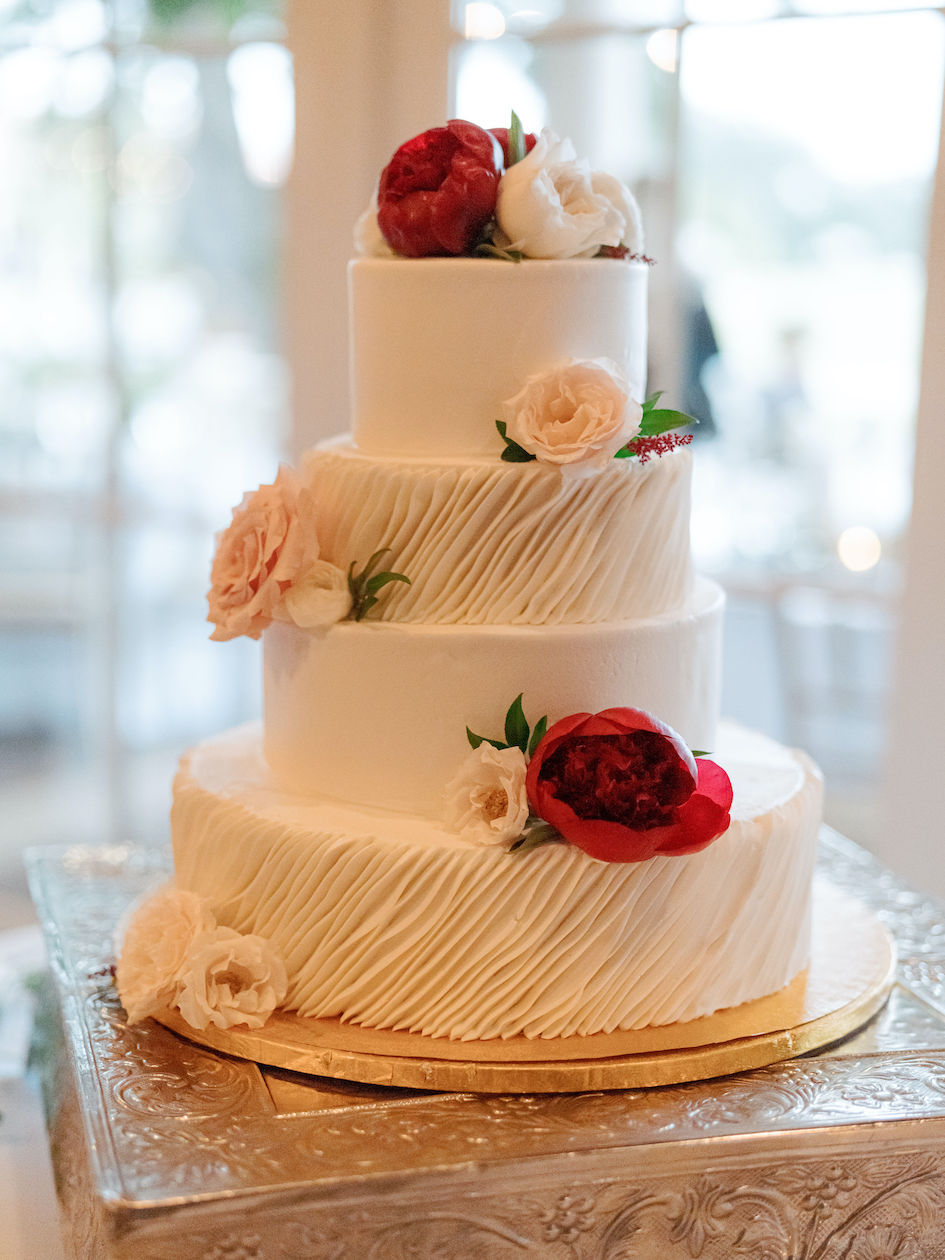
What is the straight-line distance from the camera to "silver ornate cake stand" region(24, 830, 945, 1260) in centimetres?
142

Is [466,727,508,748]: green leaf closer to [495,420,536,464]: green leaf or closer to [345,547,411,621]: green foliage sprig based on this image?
[345,547,411,621]: green foliage sprig

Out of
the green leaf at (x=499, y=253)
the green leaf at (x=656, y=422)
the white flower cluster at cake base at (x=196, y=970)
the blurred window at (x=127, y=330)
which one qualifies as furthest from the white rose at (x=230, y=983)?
the blurred window at (x=127, y=330)

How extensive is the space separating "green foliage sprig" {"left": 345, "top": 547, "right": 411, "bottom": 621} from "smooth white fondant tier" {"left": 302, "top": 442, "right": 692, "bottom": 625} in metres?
0.01

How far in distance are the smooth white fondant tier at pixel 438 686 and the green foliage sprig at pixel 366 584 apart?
0.02m

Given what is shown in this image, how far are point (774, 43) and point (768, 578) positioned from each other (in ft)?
3.99

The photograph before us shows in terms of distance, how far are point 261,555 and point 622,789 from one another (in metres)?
0.56

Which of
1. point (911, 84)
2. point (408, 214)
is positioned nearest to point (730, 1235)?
point (408, 214)

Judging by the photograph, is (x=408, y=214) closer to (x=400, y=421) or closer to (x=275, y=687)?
(x=400, y=421)

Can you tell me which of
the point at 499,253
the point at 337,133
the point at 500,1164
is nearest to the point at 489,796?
the point at 500,1164

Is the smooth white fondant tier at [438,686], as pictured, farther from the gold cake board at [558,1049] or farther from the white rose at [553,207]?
the white rose at [553,207]

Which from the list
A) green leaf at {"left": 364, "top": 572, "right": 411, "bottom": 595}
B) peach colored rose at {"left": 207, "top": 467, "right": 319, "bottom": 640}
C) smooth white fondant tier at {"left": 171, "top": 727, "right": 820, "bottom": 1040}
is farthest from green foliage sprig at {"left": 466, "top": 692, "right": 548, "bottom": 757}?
peach colored rose at {"left": 207, "top": 467, "right": 319, "bottom": 640}

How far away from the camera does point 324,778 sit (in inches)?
72.1

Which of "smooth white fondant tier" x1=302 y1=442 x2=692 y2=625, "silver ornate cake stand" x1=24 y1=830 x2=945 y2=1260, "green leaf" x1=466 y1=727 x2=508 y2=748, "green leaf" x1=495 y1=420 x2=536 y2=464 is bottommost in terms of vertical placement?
"silver ornate cake stand" x1=24 y1=830 x2=945 y2=1260

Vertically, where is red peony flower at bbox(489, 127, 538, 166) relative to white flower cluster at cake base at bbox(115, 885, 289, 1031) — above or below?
above
